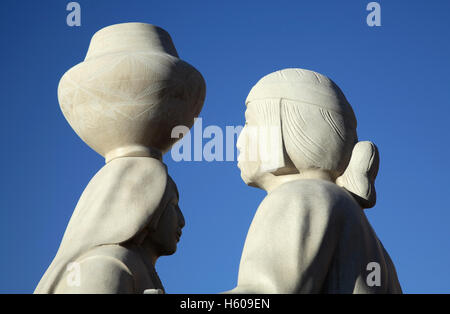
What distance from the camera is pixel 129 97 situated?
27.1 feet

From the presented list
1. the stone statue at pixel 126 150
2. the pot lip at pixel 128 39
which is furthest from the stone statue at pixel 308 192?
the pot lip at pixel 128 39

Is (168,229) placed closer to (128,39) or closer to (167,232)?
(167,232)

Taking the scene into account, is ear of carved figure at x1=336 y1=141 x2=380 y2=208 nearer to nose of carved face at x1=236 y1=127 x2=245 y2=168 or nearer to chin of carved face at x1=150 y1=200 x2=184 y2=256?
nose of carved face at x1=236 y1=127 x2=245 y2=168

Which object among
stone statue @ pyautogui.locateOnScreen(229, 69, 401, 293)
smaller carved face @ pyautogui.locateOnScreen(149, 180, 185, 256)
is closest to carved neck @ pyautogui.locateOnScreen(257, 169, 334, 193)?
stone statue @ pyautogui.locateOnScreen(229, 69, 401, 293)

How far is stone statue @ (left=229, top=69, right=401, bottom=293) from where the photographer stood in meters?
6.78

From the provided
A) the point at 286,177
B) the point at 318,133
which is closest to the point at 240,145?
the point at 286,177

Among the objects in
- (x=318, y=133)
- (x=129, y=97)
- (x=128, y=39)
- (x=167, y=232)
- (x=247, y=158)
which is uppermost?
(x=128, y=39)

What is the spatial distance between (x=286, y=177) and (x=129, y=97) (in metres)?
1.72

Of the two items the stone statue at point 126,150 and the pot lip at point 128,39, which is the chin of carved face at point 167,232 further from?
the pot lip at point 128,39

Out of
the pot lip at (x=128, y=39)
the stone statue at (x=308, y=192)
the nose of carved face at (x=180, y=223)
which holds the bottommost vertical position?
the nose of carved face at (x=180, y=223)

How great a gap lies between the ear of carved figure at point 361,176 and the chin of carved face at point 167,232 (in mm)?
1551

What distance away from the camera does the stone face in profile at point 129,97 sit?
8266mm
